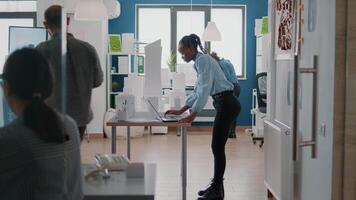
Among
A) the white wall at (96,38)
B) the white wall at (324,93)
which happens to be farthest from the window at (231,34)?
the white wall at (324,93)

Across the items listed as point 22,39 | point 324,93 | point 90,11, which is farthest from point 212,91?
Result: point 22,39

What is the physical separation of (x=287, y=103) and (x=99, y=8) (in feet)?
6.50

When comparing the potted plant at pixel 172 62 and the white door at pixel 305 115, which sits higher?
the potted plant at pixel 172 62

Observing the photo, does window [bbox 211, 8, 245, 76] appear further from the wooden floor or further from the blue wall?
the wooden floor

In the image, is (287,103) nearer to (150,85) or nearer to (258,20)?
(150,85)

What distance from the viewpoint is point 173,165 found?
6.27 meters

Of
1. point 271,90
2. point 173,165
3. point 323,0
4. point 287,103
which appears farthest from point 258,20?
point 323,0

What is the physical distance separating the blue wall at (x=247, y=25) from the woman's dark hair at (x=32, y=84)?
835cm

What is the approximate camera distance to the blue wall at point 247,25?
9516mm

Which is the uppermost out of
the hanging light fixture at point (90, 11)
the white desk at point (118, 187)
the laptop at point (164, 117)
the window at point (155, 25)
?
the window at point (155, 25)

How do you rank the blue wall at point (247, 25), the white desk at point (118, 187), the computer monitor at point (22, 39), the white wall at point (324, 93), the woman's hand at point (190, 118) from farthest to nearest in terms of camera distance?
the blue wall at point (247, 25)
the woman's hand at point (190, 118)
the white wall at point (324, 93)
the white desk at point (118, 187)
the computer monitor at point (22, 39)

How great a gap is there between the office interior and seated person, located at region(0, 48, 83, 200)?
1.9 inches

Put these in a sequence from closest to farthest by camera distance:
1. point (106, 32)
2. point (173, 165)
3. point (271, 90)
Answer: point (271, 90), point (173, 165), point (106, 32)

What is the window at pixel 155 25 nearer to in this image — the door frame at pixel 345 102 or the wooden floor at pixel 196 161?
the wooden floor at pixel 196 161
